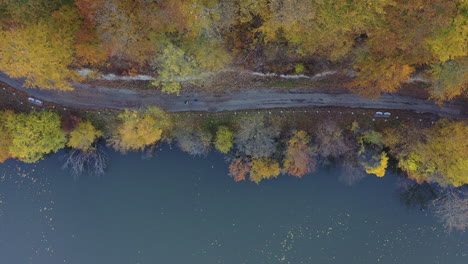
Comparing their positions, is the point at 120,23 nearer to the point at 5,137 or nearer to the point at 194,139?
the point at 194,139

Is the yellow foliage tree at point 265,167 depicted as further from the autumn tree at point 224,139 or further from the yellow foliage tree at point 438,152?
the yellow foliage tree at point 438,152

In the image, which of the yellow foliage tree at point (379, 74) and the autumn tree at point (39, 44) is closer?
the autumn tree at point (39, 44)

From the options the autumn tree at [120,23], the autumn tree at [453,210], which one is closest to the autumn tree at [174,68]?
the autumn tree at [120,23]

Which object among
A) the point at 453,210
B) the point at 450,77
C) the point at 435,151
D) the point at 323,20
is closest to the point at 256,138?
the point at 323,20

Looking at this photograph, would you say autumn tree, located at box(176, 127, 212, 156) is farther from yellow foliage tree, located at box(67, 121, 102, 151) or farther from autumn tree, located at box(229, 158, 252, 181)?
yellow foliage tree, located at box(67, 121, 102, 151)

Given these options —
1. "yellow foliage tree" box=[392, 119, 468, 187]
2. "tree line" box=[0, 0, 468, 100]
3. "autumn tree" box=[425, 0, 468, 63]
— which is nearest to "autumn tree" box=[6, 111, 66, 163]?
"tree line" box=[0, 0, 468, 100]

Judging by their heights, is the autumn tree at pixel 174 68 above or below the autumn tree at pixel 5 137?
above

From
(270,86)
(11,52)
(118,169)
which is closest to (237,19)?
(270,86)
